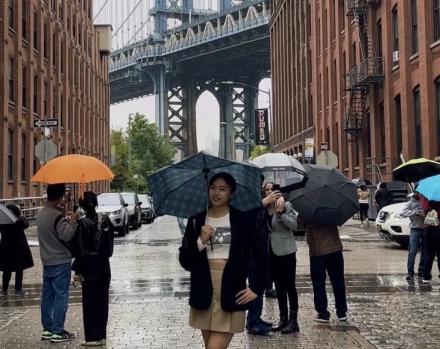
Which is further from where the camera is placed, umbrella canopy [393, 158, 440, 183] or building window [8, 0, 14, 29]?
building window [8, 0, 14, 29]

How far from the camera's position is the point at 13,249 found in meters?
10.9

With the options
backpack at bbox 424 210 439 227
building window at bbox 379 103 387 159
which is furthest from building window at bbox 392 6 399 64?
backpack at bbox 424 210 439 227

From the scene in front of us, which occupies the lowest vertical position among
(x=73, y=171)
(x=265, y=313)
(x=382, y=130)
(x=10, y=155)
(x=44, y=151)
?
(x=265, y=313)

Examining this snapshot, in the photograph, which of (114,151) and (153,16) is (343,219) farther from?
(153,16)

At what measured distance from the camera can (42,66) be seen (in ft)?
124

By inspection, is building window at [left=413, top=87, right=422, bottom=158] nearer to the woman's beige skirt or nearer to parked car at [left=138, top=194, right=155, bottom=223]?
parked car at [left=138, top=194, right=155, bottom=223]

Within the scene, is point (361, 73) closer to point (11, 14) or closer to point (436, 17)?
point (436, 17)

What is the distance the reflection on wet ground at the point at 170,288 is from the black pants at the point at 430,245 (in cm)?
26

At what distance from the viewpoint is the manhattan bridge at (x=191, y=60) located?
313ft

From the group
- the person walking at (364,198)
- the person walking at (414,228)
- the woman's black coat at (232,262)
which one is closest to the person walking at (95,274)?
the woman's black coat at (232,262)

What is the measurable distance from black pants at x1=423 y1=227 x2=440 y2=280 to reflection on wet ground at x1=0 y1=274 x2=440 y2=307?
0.87ft

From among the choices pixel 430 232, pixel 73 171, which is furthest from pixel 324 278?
pixel 430 232

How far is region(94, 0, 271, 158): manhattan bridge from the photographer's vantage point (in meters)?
95.4

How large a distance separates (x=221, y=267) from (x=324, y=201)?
3345 mm
